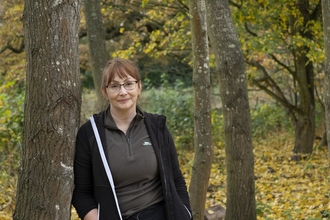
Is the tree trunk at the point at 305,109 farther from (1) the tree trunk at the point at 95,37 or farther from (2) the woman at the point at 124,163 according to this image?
(2) the woman at the point at 124,163

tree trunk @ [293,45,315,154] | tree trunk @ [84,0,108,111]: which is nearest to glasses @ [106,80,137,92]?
tree trunk @ [84,0,108,111]

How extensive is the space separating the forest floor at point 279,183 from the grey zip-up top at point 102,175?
3.49 m

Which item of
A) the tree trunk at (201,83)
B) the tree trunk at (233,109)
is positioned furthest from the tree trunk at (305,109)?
the tree trunk at (201,83)

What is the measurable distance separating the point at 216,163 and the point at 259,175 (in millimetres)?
2044

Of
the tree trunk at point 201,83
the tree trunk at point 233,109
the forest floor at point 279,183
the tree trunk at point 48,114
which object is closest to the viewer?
the tree trunk at point 48,114

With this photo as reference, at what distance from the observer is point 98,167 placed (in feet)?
10.4

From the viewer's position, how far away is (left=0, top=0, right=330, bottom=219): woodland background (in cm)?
866

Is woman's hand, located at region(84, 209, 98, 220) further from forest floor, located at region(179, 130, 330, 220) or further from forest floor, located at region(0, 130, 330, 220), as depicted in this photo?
forest floor, located at region(179, 130, 330, 220)

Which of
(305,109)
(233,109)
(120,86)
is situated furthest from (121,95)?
(305,109)

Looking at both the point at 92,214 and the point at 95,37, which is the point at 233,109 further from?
the point at 92,214

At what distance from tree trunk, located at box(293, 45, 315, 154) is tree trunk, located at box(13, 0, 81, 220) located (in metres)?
10.2

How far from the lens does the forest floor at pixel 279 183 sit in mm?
7398

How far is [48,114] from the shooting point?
316 cm

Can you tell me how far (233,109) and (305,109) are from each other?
7618 millimetres
